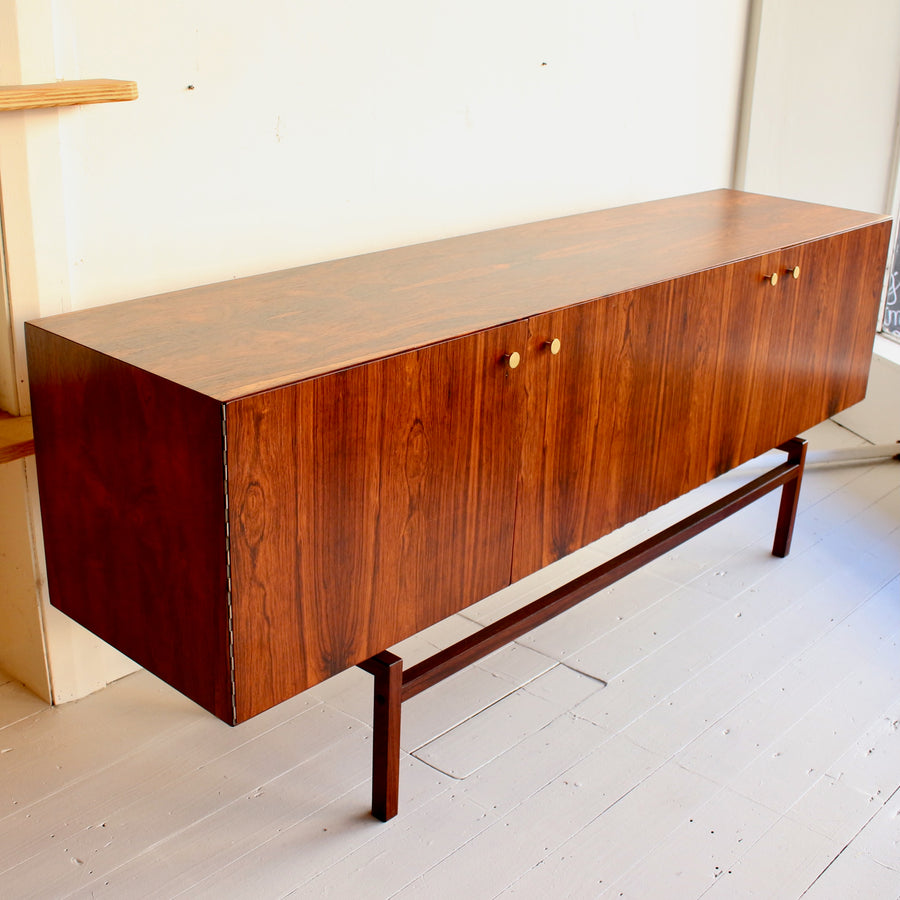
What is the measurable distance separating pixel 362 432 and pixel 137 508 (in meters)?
0.37

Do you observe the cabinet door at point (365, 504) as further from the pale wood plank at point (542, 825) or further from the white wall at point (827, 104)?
the white wall at point (827, 104)

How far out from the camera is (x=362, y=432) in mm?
1755

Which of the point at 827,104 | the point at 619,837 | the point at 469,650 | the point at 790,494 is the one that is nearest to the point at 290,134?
the point at 469,650

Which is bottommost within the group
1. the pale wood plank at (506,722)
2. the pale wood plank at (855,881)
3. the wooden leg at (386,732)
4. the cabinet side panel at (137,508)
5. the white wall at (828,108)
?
the pale wood plank at (855,881)

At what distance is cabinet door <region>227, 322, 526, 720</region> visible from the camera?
165 centimetres

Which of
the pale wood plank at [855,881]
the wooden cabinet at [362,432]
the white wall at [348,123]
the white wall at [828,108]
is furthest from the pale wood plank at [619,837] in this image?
the white wall at [828,108]

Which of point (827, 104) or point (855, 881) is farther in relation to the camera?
point (827, 104)

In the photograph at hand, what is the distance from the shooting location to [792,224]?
2820 mm

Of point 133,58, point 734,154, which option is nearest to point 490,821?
point 133,58

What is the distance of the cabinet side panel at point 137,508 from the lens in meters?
1.63

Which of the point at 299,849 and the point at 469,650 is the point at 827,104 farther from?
the point at 299,849

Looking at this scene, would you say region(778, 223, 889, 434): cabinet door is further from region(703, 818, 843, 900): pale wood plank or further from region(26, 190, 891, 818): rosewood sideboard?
region(703, 818, 843, 900): pale wood plank

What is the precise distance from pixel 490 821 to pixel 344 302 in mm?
988

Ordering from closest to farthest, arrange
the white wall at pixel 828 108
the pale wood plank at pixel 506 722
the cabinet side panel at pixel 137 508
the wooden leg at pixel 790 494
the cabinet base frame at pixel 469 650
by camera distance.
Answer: the cabinet side panel at pixel 137 508 → the cabinet base frame at pixel 469 650 → the pale wood plank at pixel 506 722 → the wooden leg at pixel 790 494 → the white wall at pixel 828 108
